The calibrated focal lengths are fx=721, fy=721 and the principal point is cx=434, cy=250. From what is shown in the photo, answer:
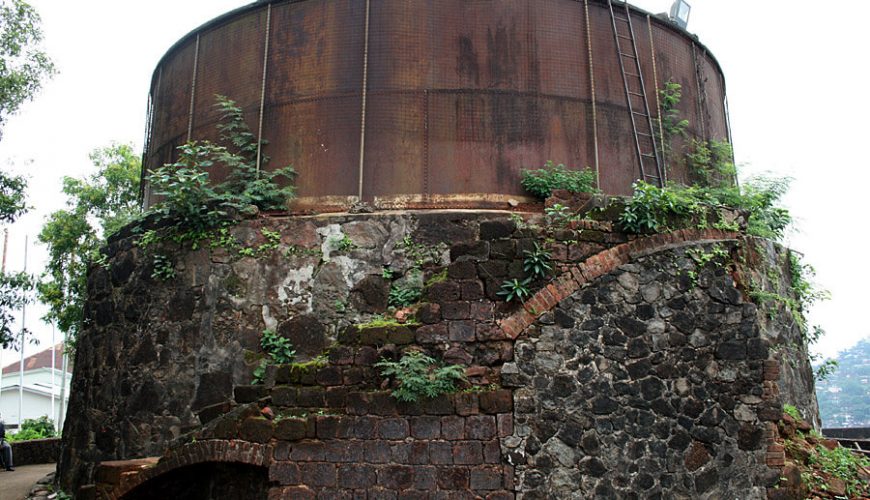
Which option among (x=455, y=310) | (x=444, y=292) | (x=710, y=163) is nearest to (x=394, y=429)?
(x=455, y=310)

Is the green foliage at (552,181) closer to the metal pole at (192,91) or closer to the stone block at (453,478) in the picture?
the stone block at (453,478)

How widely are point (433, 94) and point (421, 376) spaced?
15.5ft

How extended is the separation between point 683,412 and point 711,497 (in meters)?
0.81

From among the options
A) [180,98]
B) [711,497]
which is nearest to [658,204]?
[711,497]

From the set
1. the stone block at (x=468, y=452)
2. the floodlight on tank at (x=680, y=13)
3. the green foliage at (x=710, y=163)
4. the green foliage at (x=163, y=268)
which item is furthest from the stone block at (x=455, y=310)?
the floodlight on tank at (x=680, y=13)

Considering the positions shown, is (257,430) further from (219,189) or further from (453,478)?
(219,189)

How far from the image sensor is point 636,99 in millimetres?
10898

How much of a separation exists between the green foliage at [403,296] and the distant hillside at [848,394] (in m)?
52.1

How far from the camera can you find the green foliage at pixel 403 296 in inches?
349

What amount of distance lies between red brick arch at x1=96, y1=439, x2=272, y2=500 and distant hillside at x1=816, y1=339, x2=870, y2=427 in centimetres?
5428

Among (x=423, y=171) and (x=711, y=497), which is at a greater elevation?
(x=423, y=171)

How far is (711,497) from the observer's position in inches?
267

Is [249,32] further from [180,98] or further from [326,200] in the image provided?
[326,200]

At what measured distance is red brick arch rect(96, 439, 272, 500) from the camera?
6.89 m
